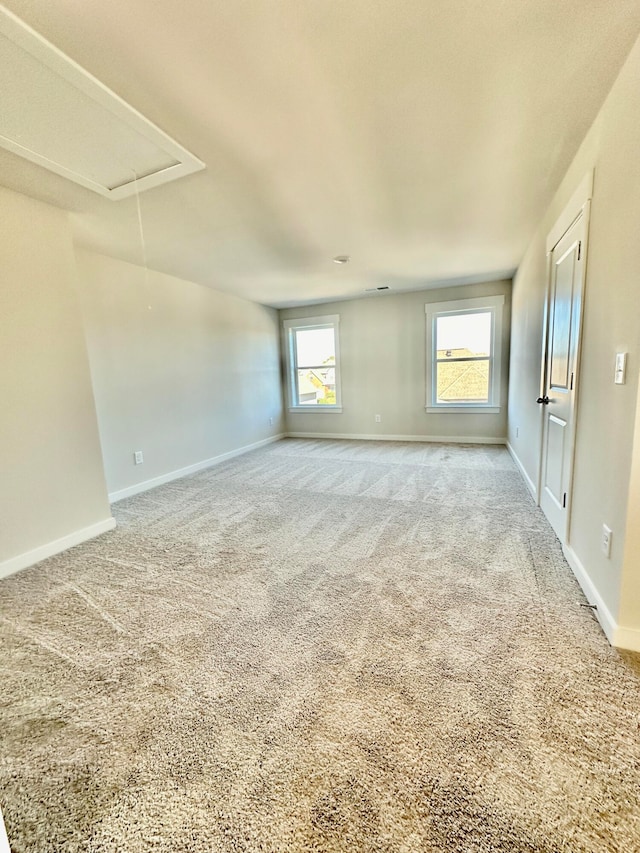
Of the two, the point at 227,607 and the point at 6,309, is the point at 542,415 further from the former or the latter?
the point at 6,309

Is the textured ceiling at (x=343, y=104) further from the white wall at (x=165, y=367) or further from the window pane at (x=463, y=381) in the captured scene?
the window pane at (x=463, y=381)

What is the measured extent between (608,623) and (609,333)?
1.24 meters

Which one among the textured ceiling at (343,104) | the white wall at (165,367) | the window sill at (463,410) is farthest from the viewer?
the window sill at (463,410)

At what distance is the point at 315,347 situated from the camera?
599 centimetres

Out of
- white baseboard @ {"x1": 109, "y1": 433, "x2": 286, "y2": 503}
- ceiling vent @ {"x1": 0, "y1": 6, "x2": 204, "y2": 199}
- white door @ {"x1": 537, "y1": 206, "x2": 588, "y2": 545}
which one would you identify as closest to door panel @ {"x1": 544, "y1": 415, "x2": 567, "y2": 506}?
white door @ {"x1": 537, "y1": 206, "x2": 588, "y2": 545}

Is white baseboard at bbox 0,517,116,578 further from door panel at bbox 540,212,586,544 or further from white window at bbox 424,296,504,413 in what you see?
white window at bbox 424,296,504,413

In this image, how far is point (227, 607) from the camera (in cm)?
173

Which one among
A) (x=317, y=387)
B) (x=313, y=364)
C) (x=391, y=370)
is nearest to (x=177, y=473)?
(x=317, y=387)

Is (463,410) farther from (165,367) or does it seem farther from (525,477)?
(165,367)

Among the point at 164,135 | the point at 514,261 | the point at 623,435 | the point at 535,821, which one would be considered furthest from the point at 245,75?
the point at 514,261

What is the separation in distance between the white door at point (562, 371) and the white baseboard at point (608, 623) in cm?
38

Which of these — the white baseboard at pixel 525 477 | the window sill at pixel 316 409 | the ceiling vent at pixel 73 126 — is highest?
the ceiling vent at pixel 73 126

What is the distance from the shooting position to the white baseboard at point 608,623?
1373mm

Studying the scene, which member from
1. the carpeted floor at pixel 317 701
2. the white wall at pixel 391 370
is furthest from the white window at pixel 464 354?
the carpeted floor at pixel 317 701
